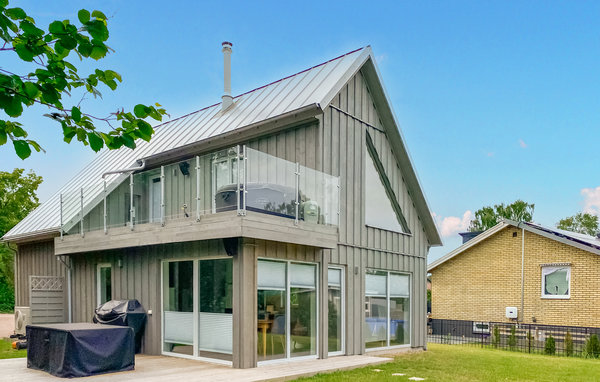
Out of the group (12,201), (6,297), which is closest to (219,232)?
(6,297)

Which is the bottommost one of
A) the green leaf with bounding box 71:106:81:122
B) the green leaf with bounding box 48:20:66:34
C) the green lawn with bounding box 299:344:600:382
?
the green lawn with bounding box 299:344:600:382

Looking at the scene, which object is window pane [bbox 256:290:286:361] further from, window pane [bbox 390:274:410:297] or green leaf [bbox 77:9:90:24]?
green leaf [bbox 77:9:90:24]

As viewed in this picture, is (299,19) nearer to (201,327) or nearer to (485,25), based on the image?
(485,25)

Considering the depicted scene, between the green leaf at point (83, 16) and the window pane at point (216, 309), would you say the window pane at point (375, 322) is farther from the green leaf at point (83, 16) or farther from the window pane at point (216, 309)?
the green leaf at point (83, 16)

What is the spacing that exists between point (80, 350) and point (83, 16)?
21.1ft

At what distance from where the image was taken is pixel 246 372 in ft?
29.3

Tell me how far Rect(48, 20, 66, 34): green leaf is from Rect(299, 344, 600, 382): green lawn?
6875 mm

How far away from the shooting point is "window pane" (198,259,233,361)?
9.74 meters

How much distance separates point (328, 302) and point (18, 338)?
8204mm

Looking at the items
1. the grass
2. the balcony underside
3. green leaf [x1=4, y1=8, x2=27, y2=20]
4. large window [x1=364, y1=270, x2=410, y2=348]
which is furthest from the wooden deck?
green leaf [x1=4, y1=8, x2=27, y2=20]

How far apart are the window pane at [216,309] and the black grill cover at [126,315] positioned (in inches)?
68.4

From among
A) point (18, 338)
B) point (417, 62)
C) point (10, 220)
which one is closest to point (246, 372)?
point (18, 338)

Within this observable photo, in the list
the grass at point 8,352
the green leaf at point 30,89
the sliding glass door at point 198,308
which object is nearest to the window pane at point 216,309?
the sliding glass door at point 198,308

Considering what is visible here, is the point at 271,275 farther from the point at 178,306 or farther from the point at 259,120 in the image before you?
the point at 259,120
